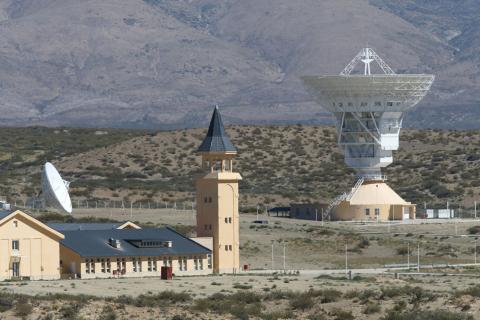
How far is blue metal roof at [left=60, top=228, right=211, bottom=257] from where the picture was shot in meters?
75.2

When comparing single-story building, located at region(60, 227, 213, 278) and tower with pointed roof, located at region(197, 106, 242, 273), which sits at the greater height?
tower with pointed roof, located at region(197, 106, 242, 273)

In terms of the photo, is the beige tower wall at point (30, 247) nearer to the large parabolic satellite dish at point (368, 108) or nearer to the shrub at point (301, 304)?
the shrub at point (301, 304)

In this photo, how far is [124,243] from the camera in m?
76.9

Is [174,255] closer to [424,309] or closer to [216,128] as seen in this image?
[216,128]

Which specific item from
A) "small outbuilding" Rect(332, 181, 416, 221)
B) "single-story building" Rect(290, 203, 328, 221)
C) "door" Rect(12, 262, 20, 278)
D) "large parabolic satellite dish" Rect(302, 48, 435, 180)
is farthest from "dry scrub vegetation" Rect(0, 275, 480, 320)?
"single-story building" Rect(290, 203, 328, 221)

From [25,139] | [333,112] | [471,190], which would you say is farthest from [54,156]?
[333,112]

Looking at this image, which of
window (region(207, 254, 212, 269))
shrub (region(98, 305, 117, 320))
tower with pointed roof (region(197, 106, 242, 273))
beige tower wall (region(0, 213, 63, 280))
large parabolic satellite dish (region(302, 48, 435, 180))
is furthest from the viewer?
large parabolic satellite dish (region(302, 48, 435, 180))

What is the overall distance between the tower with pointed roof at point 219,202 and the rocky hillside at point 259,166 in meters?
46.6

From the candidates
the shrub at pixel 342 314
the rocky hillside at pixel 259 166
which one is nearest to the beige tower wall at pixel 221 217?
the shrub at pixel 342 314

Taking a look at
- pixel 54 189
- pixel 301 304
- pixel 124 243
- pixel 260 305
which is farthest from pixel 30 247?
pixel 54 189

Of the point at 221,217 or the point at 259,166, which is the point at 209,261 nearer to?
the point at 221,217

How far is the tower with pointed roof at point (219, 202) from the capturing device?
261ft

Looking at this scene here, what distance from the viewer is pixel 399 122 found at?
4392 inches

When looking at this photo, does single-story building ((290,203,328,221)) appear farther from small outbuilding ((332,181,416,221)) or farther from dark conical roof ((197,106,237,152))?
dark conical roof ((197,106,237,152))
